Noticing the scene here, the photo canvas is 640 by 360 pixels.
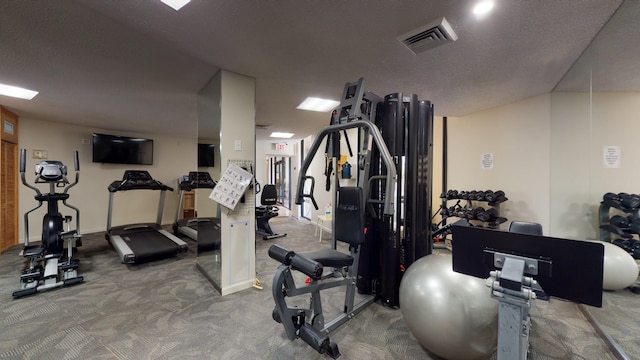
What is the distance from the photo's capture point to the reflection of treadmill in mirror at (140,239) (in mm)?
3756

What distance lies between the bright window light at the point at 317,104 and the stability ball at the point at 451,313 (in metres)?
3.00

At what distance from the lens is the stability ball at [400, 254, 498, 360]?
1540 mm

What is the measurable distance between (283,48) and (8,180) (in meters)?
5.90

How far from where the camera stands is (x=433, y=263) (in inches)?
74.0

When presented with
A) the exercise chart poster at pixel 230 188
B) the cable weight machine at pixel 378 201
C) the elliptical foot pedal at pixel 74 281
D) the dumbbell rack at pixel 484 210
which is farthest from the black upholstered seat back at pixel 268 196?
the dumbbell rack at pixel 484 210

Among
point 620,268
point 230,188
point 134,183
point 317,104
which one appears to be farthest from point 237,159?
point 620,268

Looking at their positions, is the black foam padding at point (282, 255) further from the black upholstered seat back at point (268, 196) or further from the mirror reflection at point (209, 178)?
the black upholstered seat back at point (268, 196)

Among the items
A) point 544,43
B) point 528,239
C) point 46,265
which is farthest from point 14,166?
point 544,43

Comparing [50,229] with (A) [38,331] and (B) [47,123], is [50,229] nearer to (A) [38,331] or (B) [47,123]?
(A) [38,331]

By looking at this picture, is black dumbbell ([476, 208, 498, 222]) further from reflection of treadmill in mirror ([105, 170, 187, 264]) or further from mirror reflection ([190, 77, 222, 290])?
reflection of treadmill in mirror ([105, 170, 187, 264])

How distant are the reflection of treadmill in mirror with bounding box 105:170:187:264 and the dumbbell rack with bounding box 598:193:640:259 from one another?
610 centimetres

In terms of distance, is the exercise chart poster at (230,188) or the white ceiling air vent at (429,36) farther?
the exercise chart poster at (230,188)

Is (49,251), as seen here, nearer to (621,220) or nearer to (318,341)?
(318,341)

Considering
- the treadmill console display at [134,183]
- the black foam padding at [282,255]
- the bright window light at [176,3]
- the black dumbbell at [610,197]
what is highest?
the bright window light at [176,3]
